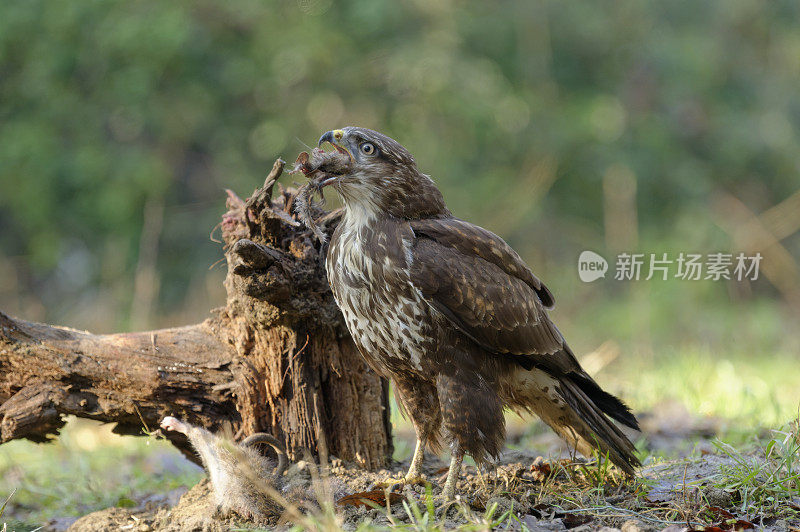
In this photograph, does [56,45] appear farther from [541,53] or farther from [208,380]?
[208,380]

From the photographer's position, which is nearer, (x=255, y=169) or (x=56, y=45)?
(x=56, y=45)

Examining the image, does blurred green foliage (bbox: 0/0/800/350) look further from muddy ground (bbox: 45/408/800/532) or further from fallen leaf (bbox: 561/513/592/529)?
fallen leaf (bbox: 561/513/592/529)

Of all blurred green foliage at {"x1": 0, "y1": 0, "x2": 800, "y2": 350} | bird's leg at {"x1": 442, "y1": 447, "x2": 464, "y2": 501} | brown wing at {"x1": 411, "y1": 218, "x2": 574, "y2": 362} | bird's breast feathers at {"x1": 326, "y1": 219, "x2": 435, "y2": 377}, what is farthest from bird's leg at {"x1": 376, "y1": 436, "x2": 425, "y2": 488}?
blurred green foliage at {"x1": 0, "y1": 0, "x2": 800, "y2": 350}

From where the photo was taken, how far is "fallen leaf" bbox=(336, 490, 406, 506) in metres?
3.05

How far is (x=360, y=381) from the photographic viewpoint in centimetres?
372

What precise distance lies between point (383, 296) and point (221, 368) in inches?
37.0

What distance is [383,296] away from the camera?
316 centimetres

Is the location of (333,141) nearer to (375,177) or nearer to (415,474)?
(375,177)

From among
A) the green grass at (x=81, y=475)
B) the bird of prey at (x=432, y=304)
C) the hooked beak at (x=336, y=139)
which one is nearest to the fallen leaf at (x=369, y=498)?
the bird of prey at (x=432, y=304)

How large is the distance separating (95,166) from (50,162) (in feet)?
1.94

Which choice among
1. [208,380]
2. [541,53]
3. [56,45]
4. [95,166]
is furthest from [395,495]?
[541,53]

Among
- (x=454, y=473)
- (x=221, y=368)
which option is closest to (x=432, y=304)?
(x=454, y=473)

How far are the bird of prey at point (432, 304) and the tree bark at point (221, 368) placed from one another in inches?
12.1

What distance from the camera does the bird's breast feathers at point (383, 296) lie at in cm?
315
